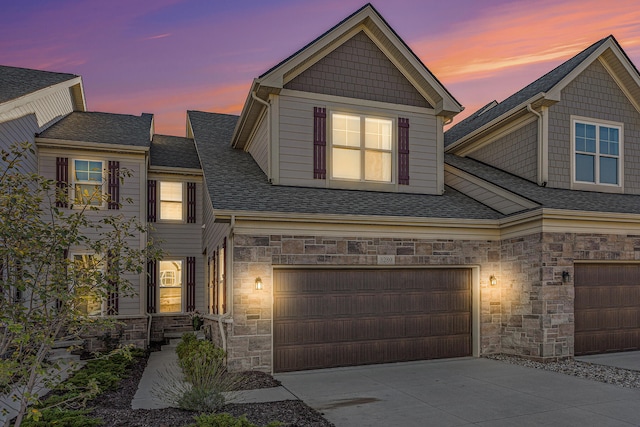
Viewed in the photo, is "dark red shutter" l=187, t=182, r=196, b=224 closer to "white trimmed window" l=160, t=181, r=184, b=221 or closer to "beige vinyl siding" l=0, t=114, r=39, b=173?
"white trimmed window" l=160, t=181, r=184, b=221

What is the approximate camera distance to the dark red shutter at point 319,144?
11711 mm

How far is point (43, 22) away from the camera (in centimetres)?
1437

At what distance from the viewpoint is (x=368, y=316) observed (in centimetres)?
1039

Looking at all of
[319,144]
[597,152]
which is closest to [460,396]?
[319,144]

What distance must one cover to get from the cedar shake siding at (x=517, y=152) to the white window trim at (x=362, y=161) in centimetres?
391

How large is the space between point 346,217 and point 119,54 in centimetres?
1272

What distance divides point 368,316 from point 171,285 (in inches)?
300

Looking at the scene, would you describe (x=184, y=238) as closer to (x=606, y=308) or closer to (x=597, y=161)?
(x=606, y=308)

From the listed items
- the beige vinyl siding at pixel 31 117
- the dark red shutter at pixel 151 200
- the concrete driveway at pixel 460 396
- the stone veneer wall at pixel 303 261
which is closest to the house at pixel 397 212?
the stone veneer wall at pixel 303 261

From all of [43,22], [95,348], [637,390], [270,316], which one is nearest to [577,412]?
[637,390]

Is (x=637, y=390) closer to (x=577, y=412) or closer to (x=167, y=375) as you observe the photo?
(x=577, y=412)

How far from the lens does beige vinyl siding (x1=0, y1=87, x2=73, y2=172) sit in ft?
36.4

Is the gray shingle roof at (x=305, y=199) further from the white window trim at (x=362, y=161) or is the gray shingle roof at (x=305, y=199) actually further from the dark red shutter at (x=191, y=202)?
the dark red shutter at (x=191, y=202)

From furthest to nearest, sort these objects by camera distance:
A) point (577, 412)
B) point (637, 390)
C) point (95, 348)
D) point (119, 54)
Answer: point (119, 54), point (95, 348), point (637, 390), point (577, 412)
